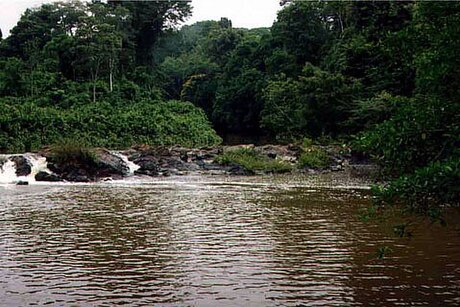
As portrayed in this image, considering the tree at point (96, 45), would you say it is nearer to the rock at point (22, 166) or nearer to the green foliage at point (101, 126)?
the green foliage at point (101, 126)

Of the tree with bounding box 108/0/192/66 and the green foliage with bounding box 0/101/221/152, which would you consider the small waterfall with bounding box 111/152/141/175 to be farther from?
the tree with bounding box 108/0/192/66

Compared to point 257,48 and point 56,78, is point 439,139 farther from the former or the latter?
point 257,48

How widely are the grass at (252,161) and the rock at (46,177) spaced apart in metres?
7.40

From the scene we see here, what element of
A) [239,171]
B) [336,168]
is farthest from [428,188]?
[336,168]

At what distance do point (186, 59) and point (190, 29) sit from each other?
28.3 meters

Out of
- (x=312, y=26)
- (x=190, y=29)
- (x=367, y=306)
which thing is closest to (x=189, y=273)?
(x=367, y=306)

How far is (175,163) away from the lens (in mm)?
26234

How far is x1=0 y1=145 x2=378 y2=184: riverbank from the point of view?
75.6 ft

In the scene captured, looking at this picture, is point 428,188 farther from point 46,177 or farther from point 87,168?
point 87,168

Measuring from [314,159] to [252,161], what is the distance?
9.34 ft

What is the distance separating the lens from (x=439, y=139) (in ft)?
20.2

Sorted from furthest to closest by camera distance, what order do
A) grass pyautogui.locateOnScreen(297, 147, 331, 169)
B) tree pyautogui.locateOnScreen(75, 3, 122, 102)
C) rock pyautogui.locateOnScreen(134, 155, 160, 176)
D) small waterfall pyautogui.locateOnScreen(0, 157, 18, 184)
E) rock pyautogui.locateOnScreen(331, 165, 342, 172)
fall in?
1. tree pyautogui.locateOnScreen(75, 3, 122, 102)
2. grass pyautogui.locateOnScreen(297, 147, 331, 169)
3. rock pyautogui.locateOnScreen(331, 165, 342, 172)
4. rock pyautogui.locateOnScreen(134, 155, 160, 176)
5. small waterfall pyautogui.locateOnScreen(0, 157, 18, 184)

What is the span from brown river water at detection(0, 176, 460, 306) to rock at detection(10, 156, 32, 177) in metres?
6.79

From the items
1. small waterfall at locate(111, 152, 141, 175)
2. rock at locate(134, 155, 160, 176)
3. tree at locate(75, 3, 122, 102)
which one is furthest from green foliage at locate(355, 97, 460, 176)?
tree at locate(75, 3, 122, 102)
